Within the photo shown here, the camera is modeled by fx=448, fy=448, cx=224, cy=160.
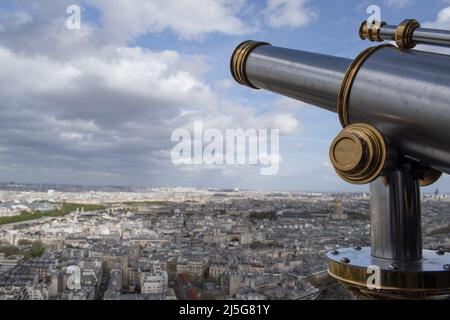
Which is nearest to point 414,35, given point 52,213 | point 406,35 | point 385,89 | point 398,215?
point 406,35

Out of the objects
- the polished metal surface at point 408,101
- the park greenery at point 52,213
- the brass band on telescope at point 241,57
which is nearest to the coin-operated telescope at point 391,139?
the polished metal surface at point 408,101

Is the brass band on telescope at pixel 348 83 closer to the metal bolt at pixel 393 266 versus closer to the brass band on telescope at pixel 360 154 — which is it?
the brass band on telescope at pixel 360 154

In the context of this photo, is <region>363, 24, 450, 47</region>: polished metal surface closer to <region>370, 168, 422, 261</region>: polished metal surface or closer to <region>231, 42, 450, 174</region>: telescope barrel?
<region>231, 42, 450, 174</region>: telescope barrel

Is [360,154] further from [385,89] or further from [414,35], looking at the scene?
[414,35]
